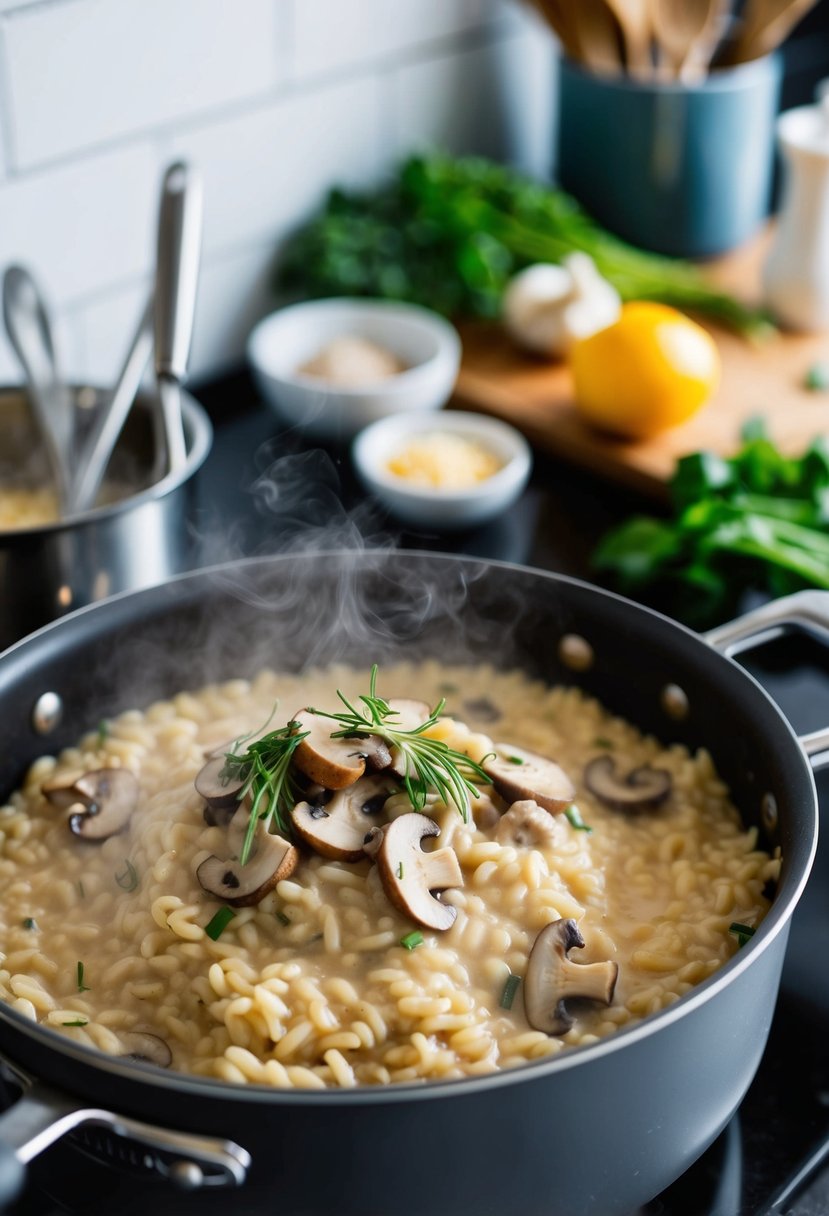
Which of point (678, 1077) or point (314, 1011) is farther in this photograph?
point (314, 1011)

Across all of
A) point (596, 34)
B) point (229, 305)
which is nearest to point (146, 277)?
point (229, 305)

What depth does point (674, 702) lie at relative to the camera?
1756 millimetres

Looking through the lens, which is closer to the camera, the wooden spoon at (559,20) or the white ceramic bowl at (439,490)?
the white ceramic bowl at (439,490)

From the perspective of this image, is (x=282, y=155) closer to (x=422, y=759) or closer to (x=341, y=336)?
(x=341, y=336)

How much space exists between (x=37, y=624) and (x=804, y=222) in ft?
6.24

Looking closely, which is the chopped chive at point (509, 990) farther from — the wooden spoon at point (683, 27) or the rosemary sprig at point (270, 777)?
the wooden spoon at point (683, 27)

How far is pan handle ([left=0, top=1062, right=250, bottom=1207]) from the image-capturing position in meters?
1.03

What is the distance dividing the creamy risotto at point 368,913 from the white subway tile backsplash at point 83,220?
3.61 ft

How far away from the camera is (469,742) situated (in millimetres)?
1587

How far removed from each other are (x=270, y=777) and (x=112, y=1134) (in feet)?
1.35

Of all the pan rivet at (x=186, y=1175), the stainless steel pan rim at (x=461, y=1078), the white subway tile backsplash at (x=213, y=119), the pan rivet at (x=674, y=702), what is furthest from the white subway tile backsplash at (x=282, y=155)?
the pan rivet at (x=186, y=1175)

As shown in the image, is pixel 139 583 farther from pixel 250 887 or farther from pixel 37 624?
pixel 250 887

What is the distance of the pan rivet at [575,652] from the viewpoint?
186cm

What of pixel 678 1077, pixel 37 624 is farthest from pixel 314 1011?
pixel 37 624
